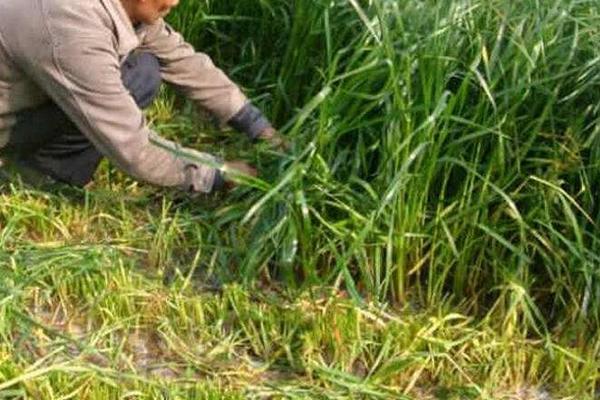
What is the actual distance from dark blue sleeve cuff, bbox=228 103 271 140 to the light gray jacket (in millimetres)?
263

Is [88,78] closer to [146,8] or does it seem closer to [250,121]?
[146,8]

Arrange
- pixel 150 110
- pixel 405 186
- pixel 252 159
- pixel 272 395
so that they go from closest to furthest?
pixel 272 395 < pixel 405 186 < pixel 252 159 < pixel 150 110

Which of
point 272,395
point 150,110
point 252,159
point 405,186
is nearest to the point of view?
point 272,395

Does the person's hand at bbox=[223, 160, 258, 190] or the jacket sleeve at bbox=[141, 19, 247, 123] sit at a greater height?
the jacket sleeve at bbox=[141, 19, 247, 123]

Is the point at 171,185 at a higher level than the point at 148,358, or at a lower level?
higher

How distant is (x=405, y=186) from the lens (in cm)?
296

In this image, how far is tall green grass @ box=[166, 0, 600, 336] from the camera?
294 cm

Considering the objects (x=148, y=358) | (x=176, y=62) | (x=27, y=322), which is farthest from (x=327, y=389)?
(x=176, y=62)

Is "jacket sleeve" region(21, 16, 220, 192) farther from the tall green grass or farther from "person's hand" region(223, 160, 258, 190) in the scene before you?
the tall green grass

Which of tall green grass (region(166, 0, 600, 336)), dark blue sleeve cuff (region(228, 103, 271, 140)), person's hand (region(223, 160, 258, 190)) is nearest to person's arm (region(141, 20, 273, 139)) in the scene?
dark blue sleeve cuff (region(228, 103, 271, 140))

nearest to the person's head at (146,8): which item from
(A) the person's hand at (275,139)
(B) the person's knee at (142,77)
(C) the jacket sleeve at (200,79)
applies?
(B) the person's knee at (142,77)

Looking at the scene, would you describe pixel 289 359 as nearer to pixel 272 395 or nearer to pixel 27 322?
pixel 272 395

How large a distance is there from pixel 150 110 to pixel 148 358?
1.02 m

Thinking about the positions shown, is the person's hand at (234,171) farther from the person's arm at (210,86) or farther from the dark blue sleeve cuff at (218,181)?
the person's arm at (210,86)
